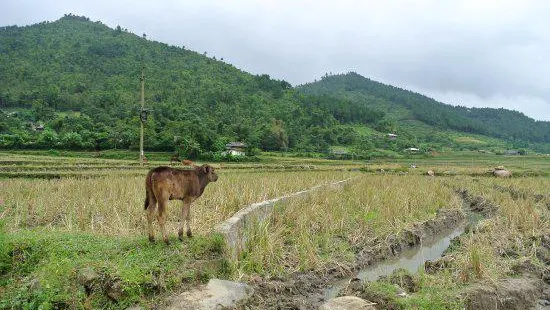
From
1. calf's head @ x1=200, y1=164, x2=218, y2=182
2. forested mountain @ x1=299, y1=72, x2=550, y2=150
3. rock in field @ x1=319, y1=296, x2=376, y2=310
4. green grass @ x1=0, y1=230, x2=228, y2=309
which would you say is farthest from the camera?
forested mountain @ x1=299, y1=72, x2=550, y2=150

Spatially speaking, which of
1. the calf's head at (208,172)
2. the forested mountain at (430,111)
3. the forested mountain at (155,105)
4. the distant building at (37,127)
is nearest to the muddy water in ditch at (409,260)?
the calf's head at (208,172)

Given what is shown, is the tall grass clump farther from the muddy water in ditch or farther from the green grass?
the green grass

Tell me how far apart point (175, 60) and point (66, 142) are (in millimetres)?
54570

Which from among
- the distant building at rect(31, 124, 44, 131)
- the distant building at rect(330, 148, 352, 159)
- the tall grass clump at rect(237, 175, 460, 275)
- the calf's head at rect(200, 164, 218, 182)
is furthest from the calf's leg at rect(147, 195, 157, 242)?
the distant building at rect(31, 124, 44, 131)

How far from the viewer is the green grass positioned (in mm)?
4910

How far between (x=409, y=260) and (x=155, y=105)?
189 ft

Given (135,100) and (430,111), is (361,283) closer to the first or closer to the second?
(135,100)

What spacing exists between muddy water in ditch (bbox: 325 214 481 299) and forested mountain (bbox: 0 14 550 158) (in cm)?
2996

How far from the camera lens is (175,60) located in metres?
91.7

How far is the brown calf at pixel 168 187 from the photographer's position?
608 centimetres

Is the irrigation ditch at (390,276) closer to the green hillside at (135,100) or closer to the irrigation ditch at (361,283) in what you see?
the irrigation ditch at (361,283)

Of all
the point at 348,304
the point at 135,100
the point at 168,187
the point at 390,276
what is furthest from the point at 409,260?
the point at 135,100

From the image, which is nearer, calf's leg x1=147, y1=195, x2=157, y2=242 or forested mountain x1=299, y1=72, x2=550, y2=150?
calf's leg x1=147, y1=195, x2=157, y2=242

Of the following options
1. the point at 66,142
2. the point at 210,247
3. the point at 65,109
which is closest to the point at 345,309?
the point at 210,247
